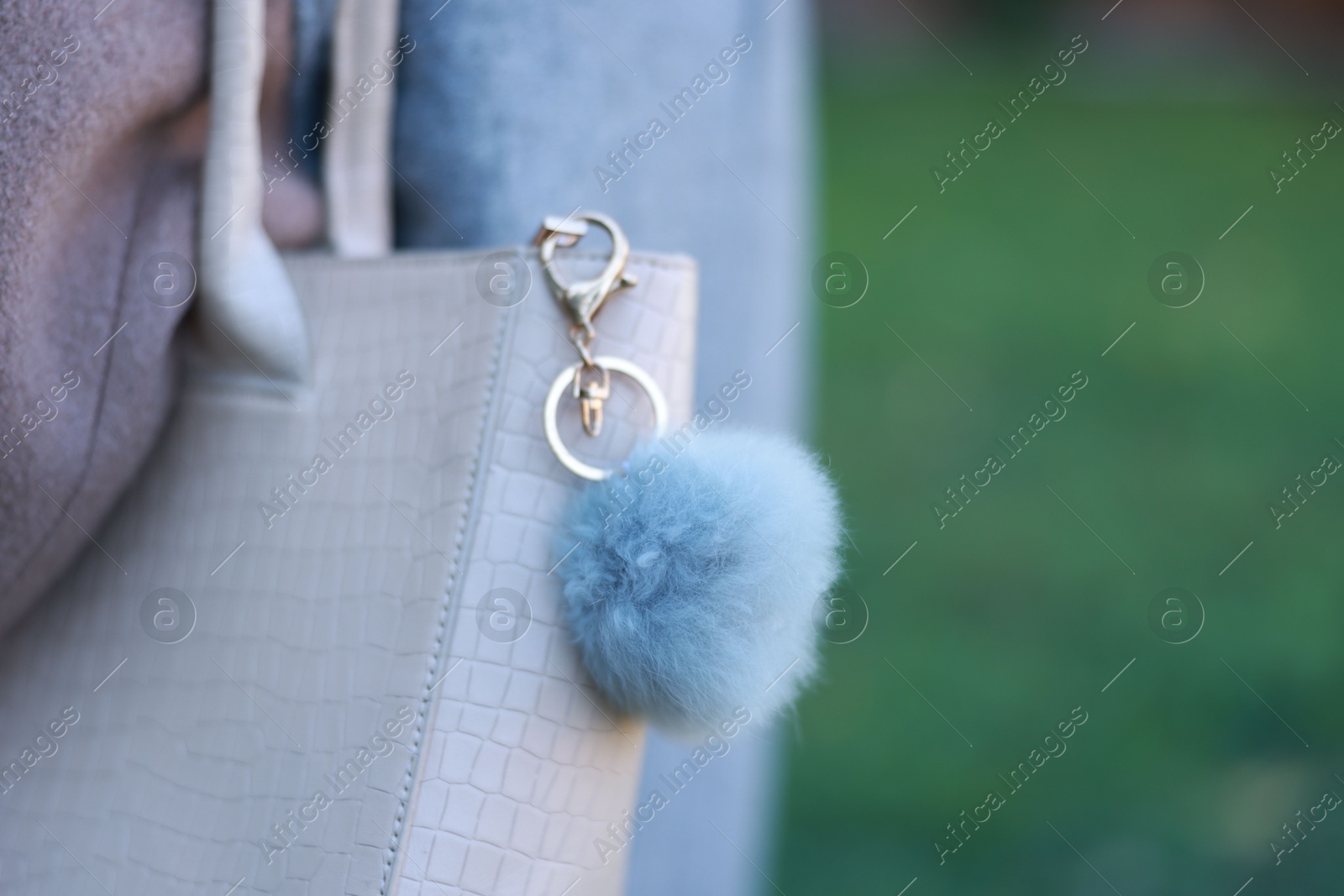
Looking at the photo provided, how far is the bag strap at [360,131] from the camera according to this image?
27.0 inches

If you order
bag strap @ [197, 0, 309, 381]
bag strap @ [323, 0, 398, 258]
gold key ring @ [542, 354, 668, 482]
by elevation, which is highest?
bag strap @ [323, 0, 398, 258]

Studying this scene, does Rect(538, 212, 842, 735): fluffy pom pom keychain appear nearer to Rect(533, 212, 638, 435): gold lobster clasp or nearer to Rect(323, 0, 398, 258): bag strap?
Rect(533, 212, 638, 435): gold lobster clasp

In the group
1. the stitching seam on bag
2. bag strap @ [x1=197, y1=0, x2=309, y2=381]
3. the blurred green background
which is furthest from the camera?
the blurred green background

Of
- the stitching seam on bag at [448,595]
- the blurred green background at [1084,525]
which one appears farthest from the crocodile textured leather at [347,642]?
the blurred green background at [1084,525]

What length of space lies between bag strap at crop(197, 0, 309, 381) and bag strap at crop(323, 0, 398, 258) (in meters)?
0.06

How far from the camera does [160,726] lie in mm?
641

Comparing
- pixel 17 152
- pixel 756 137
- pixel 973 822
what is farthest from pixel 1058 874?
pixel 17 152

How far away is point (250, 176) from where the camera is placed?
2.06ft

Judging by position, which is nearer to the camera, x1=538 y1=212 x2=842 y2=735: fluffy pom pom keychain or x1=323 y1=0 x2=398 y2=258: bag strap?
x1=538 y1=212 x2=842 y2=735: fluffy pom pom keychain

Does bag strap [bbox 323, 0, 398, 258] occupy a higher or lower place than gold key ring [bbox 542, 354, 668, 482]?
higher

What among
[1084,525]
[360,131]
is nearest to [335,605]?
[360,131]

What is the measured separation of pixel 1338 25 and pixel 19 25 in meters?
5.98

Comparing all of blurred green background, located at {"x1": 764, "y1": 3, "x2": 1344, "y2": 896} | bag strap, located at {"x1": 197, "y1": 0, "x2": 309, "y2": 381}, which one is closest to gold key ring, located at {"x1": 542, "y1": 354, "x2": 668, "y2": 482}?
bag strap, located at {"x1": 197, "y1": 0, "x2": 309, "y2": 381}

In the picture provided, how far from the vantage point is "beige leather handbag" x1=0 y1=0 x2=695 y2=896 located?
0.53 meters
